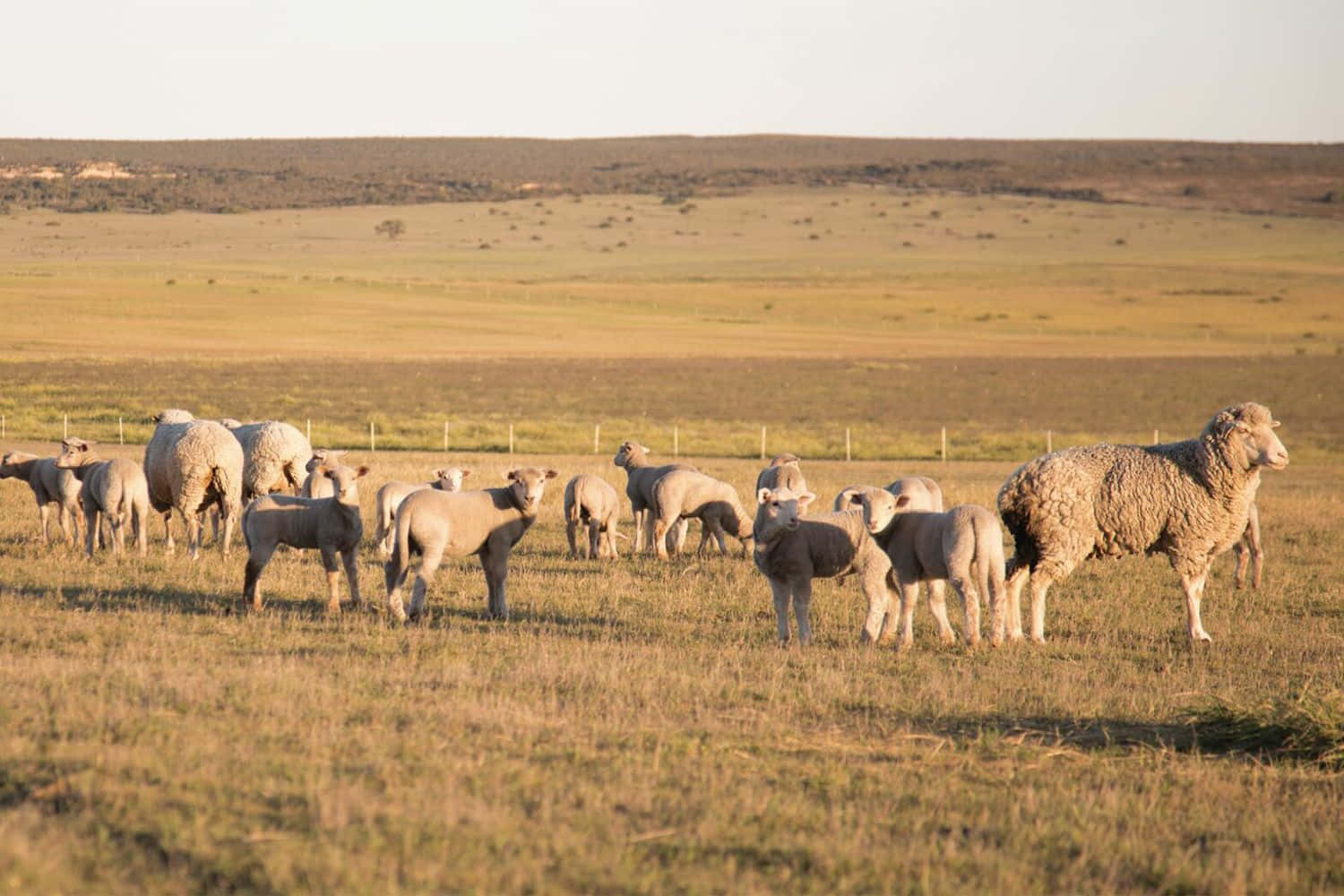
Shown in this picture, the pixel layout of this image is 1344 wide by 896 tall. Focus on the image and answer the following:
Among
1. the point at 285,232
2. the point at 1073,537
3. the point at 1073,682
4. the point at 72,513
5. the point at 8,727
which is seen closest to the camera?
the point at 8,727

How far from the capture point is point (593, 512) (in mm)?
19203

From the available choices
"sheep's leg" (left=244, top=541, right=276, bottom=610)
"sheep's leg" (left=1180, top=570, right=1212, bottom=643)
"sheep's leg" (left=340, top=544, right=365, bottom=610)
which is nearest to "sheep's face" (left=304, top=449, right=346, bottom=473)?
"sheep's leg" (left=340, top=544, right=365, bottom=610)

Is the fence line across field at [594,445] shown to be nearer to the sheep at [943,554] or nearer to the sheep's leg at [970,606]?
the sheep at [943,554]

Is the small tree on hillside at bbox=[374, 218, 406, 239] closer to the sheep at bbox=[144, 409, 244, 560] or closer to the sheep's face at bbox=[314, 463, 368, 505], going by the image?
the sheep at bbox=[144, 409, 244, 560]

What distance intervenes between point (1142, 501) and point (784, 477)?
447 cm

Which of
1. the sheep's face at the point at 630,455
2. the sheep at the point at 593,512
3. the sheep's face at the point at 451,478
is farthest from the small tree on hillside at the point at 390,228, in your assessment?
the sheep's face at the point at 451,478

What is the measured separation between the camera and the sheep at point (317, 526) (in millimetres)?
14680

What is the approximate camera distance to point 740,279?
4648 inches

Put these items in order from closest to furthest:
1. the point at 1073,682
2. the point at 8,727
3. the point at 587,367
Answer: the point at 8,727
the point at 1073,682
the point at 587,367

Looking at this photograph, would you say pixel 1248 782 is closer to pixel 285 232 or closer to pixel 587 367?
pixel 587 367

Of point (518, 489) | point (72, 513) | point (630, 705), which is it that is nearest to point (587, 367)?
point (72, 513)

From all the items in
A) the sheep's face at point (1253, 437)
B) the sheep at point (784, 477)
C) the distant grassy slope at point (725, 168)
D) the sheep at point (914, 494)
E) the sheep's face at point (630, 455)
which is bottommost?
the sheep's face at point (630, 455)

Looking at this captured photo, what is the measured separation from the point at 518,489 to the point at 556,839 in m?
7.90

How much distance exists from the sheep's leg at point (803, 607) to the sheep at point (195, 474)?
26.9 feet
